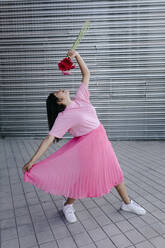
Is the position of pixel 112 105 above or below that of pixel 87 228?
above

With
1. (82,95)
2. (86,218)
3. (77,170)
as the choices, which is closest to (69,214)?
(86,218)

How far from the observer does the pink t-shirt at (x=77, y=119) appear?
103 inches

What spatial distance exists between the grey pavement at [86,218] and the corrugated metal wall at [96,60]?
2.66 metres

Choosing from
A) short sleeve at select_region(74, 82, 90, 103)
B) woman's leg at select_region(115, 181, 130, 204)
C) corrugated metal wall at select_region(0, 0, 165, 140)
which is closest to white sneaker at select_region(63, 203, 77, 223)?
woman's leg at select_region(115, 181, 130, 204)

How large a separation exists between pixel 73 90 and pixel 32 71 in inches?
51.8

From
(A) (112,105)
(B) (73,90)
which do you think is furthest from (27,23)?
(A) (112,105)

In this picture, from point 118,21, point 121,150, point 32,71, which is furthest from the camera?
point 32,71

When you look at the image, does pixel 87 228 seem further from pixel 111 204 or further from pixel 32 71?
pixel 32 71

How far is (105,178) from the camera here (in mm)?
2812

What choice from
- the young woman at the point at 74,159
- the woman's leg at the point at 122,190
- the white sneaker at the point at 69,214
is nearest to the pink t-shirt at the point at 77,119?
the young woman at the point at 74,159

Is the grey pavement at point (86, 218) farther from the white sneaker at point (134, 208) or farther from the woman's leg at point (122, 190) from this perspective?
the woman's leg at point (122, 190)

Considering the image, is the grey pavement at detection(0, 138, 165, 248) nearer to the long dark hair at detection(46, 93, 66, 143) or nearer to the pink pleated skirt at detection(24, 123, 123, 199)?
the pink pleated skirt at detection(24, 123, 123, 199)

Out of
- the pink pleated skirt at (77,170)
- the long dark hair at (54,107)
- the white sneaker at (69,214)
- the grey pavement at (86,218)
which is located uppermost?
the long dark hair at (54,107)

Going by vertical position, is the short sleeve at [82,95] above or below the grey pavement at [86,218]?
above
